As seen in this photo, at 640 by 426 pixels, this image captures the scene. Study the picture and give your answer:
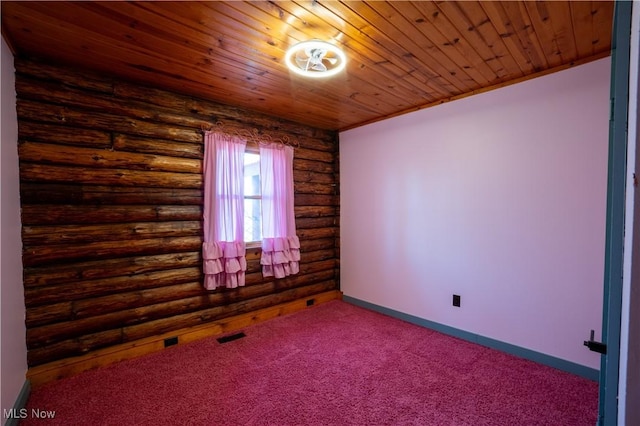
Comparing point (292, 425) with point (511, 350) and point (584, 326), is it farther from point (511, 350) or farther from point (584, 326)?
point (584, 326)

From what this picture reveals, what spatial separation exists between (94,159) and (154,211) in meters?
0.61

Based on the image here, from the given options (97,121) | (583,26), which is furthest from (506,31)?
(97,121)

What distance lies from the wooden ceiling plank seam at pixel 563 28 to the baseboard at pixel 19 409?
3850 millimetres

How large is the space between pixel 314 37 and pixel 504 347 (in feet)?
9.83

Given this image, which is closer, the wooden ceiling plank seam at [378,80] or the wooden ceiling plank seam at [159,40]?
the wooden ceiling plank seam at [159,40]

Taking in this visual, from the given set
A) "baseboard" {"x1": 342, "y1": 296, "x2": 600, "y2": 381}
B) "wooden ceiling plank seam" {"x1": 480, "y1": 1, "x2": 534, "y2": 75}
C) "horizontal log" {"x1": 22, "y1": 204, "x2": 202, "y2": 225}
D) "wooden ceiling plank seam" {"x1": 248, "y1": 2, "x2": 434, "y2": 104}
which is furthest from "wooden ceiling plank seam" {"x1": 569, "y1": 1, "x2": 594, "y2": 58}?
"horizontal log" {"x1": 22, "y1": 204, "x2": 202, "y2": 225}

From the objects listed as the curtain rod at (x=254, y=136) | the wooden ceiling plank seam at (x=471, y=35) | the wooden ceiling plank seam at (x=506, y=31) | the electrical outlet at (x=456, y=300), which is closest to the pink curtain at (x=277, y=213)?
the curtain rod at (x=254, y=136)

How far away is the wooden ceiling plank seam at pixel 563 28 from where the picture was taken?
166 centimetres

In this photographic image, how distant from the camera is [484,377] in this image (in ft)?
7.42

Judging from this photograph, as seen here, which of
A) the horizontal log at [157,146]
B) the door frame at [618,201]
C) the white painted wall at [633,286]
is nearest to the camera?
the white painted wall at [633,286]

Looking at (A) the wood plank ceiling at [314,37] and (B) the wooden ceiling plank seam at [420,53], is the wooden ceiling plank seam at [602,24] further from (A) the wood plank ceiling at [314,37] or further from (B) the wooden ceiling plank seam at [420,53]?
(B) the wooden ceiling plank seam at [420,53]

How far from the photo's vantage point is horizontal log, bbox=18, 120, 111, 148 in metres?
2.11

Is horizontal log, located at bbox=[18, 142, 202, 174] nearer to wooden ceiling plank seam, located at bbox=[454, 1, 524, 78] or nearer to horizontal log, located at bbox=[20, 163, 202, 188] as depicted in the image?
horizontal log, located at bbox=[20, 163, 202, 188]

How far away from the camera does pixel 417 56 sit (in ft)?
7.09
